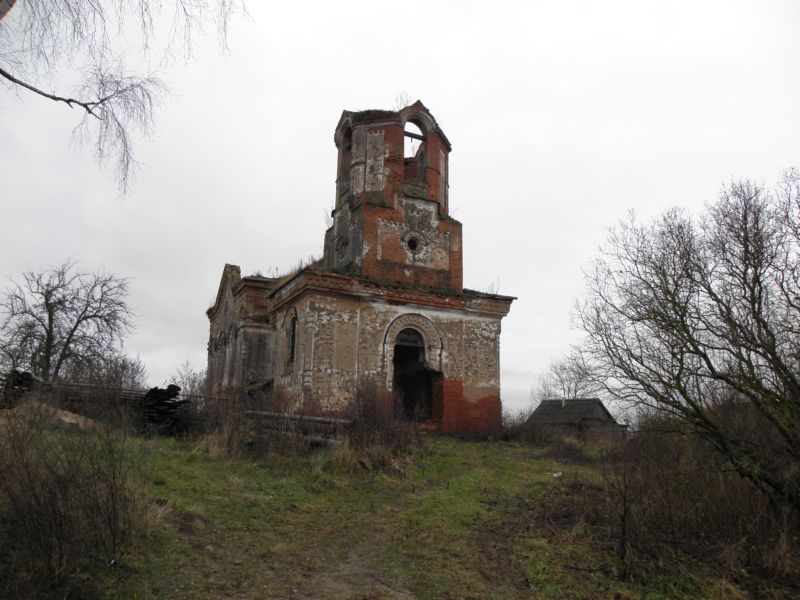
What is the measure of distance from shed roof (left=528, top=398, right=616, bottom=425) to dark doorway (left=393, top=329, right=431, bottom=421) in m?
16.2

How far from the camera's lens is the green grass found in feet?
20.4

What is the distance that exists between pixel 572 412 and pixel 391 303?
2278 cm

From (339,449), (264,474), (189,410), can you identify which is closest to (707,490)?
(339,449)

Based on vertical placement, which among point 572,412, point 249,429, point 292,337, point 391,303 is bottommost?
point 249,429

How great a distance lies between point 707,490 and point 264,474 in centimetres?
683

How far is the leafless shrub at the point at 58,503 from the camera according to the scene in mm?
5270

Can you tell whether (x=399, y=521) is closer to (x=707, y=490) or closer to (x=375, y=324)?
(x=707, y=490)

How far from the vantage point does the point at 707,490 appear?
26.8ft

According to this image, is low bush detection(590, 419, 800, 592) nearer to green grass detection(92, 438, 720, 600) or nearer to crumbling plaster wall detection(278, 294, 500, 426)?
green grass detection(92, 438, 720, 600)

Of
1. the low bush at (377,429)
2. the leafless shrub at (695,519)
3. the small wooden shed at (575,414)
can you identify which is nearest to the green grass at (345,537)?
the leafless shrub at (695,519)

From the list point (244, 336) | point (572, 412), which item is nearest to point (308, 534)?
point (244, 336)

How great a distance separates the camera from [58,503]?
220 inches

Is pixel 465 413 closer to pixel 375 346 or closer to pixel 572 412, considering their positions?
pixel 375 346

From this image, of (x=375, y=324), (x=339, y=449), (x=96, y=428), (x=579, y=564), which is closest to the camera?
(x=96, y=428)
